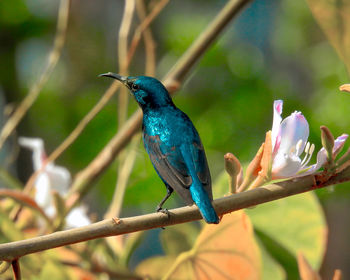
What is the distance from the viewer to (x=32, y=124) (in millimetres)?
827

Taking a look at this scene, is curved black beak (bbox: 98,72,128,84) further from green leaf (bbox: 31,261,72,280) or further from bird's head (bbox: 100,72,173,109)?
green leaf (bbox: 31,261,72,280)

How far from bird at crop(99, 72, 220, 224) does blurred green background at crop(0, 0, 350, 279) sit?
0.19 m

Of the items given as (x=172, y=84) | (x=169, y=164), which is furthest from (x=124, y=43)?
(x=169, y=164)

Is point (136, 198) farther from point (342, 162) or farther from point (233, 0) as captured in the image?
point (342, 162)

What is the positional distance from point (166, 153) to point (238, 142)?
33cm

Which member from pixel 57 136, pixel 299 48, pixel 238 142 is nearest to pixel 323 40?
pixel 299 48

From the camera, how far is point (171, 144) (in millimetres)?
348

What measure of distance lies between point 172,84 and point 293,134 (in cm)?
15

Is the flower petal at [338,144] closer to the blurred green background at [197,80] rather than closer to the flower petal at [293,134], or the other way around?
the flower petal at [293,134]

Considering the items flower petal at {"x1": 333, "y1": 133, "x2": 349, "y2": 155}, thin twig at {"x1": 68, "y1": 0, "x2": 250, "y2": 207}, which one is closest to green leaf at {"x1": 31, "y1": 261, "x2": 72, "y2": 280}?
thin twig at {"x1": 68, "y1": 0, "x2": 250, "y2": 207}

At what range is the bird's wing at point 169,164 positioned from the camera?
1.05 feet

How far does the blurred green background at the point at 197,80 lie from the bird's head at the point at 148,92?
0.63 feet

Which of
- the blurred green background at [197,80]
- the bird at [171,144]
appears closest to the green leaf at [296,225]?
the bird at [171,144]

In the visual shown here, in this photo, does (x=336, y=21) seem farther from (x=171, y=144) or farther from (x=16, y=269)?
(x=16, y=269)
